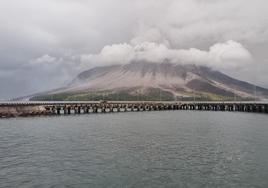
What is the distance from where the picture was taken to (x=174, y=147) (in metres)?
44.9

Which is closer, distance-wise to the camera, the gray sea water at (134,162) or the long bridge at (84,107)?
the gray sea water at (134,162)

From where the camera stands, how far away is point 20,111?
111188 millimetres

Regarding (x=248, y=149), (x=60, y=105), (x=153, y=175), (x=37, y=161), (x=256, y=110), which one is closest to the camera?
(x=153, y=175)

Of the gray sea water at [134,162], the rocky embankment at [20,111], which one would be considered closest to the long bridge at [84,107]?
the rocky embankment at [20,111]

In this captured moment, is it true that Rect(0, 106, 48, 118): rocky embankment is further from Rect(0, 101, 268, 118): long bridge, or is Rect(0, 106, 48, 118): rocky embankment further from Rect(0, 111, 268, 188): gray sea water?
Rect(0, 111, 268, 188): gray sea water

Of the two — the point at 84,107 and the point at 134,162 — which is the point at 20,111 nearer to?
the point at 84,107

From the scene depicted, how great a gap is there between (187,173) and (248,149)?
1713 centimetres

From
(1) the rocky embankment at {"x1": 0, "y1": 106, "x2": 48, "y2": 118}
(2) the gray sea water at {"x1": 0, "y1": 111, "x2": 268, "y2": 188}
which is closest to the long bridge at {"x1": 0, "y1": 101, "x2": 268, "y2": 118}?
(1) the rocky embankment at {"x1": 0, "y1": 106, "x2": 48, "y2": 118}

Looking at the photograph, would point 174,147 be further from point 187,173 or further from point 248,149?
point 187,173

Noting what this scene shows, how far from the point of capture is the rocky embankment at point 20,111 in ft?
354

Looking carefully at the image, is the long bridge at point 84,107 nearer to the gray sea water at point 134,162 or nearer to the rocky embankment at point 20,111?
the rocky embankment at point 20,111

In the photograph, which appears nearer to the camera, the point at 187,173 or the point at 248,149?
the point at 187,173

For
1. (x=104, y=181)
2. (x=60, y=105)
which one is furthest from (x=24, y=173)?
(x=60, y=105)

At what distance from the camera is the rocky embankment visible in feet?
354
